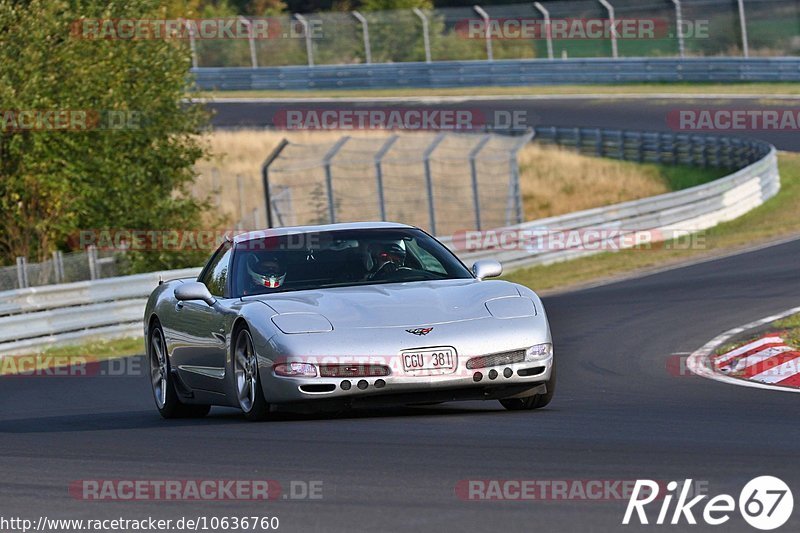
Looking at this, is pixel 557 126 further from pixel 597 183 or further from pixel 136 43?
pixel 136 43

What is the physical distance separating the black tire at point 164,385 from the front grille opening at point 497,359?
9.32 ft

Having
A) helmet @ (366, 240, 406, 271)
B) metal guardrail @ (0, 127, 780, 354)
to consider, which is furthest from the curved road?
metal guardrail @ (0, 127, 780, 354)

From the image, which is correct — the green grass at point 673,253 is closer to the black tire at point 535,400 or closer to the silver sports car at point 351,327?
the silver sports car at point 351,327

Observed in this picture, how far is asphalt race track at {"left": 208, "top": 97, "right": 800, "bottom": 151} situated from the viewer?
41281mm

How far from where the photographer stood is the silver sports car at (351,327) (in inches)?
349

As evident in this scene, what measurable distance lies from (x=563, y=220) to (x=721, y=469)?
19.3 meters

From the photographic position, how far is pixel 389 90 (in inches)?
2112

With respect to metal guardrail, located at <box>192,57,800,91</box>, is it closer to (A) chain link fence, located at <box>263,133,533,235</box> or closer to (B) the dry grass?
(B) the dry grass

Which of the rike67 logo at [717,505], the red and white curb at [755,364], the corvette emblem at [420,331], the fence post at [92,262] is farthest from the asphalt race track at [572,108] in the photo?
the rike67 logo at [717,505]

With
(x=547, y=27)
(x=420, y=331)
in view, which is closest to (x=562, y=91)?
(x=547, y=27)

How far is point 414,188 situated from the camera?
3353 centimetres

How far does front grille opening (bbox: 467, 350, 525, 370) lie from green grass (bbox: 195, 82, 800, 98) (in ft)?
113

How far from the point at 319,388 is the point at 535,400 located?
4.74ft

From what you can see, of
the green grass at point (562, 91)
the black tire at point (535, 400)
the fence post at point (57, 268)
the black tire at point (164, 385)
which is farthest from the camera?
the green grass at point (562, 91)
